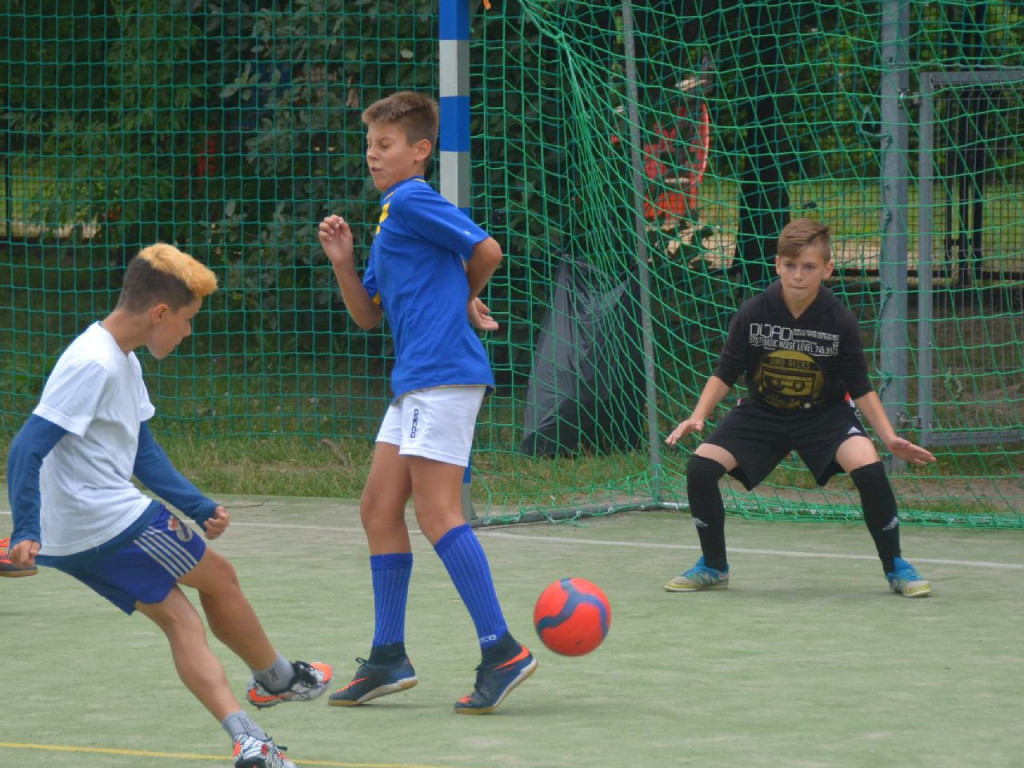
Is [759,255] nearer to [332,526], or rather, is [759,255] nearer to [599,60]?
[599,60]

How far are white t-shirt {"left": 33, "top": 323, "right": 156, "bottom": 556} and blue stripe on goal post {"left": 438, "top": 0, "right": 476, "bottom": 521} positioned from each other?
340cm

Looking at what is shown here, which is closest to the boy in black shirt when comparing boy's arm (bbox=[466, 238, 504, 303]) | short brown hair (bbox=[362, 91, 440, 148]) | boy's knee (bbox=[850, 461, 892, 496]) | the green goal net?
boy's knee (bbox=[850, 461, 892, 496])

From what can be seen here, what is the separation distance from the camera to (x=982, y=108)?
956cm

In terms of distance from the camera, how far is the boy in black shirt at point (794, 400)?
5.97 m

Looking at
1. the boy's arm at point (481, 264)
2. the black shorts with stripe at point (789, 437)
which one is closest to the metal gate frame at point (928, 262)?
the black shorts with stripe at point (789, 437)

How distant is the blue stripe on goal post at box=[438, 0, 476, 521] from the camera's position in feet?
23.0

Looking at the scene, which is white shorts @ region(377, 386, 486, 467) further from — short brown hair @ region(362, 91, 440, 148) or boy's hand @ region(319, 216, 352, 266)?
short brown hair @ region(362, 91, 440, 148)

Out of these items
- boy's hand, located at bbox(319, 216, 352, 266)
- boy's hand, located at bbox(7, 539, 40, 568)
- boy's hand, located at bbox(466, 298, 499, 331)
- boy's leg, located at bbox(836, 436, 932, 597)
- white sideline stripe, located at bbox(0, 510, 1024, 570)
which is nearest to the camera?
boy's hand, located at bbox(7, 539, 40, 568)

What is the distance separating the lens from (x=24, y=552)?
3.54 m

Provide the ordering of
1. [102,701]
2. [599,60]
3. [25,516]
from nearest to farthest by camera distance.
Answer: [25,516]
[102,701]
[599,60]

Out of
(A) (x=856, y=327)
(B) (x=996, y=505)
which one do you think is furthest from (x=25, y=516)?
(B) (x=996, y=505)

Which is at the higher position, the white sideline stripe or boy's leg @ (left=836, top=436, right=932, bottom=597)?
boy's leg @ (left=836, top=436, right=932, bottom=597)

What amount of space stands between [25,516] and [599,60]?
6030 mm

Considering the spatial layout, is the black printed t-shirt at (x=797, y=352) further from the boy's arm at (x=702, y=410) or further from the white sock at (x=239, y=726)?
the white sock at (x=239, y=726)
